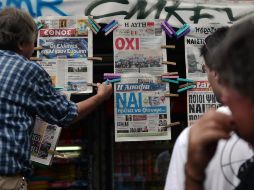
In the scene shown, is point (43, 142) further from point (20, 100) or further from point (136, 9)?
point (136, 9)

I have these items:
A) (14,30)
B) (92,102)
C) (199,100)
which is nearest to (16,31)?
(14,30)

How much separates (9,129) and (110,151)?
275 centimetres

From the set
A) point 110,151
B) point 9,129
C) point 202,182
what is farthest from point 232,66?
point 110,151

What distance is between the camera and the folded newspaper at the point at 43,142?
2.99 meters

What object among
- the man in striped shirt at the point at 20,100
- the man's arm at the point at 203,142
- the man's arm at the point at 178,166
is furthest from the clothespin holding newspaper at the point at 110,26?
the man's arm at the point at 203,142

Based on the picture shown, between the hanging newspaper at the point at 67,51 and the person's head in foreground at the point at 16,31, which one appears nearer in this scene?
the person's head in foreground at the point at 16,31

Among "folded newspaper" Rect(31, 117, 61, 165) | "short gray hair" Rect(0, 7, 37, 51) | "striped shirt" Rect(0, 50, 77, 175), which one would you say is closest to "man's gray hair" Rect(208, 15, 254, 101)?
"striped shirt" Rect(0, 50, 77, 175)

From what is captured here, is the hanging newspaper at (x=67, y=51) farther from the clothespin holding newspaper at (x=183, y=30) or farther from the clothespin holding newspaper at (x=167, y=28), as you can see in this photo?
the clothespin holding newspaper at (x=183, y=30)

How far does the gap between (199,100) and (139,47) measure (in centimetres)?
55

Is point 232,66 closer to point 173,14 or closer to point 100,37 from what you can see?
Result: point 173,14

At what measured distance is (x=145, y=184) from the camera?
5.25m

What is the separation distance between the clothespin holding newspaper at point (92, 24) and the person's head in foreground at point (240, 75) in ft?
6.75

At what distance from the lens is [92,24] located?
3182mm

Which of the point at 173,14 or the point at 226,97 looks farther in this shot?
the point at 173,14
